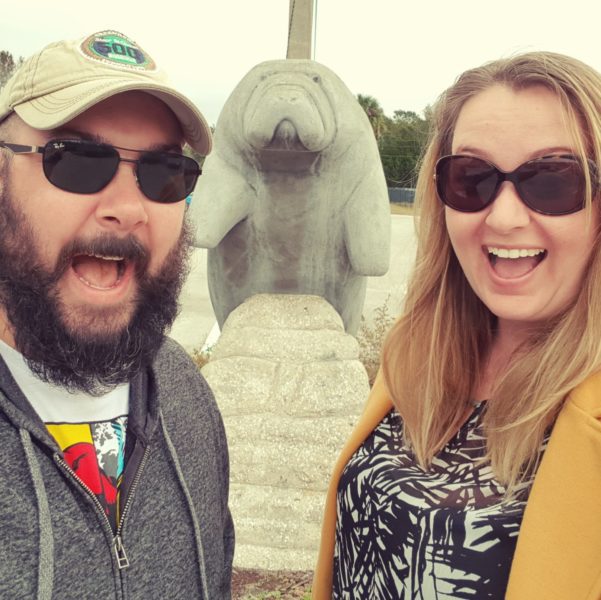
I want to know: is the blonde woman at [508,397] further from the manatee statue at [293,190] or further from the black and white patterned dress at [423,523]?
the manatee statue at [293,190]

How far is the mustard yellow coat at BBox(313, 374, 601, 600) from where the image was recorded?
1.11m

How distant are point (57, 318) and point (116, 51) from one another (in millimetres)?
546

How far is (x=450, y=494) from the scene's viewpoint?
1307 mm

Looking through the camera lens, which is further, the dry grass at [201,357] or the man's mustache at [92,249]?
the dry grass at [201,357]

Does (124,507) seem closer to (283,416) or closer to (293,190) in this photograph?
(283,416)

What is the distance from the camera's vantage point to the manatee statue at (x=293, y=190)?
3.80m

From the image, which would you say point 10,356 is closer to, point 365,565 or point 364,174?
point 365,565

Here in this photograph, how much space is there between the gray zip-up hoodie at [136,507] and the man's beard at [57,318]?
94mm

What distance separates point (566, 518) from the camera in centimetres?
114

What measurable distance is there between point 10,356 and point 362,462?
77 cm

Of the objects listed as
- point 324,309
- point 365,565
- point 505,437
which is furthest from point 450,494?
point 324,309

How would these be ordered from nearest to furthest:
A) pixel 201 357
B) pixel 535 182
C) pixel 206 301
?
pixel 535 182 < pixel 201 357 < pixel 206 301

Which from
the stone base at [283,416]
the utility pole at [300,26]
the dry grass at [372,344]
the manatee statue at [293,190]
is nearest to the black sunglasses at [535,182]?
the stone base at [283,416]

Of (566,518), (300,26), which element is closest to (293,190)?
(300,26)
